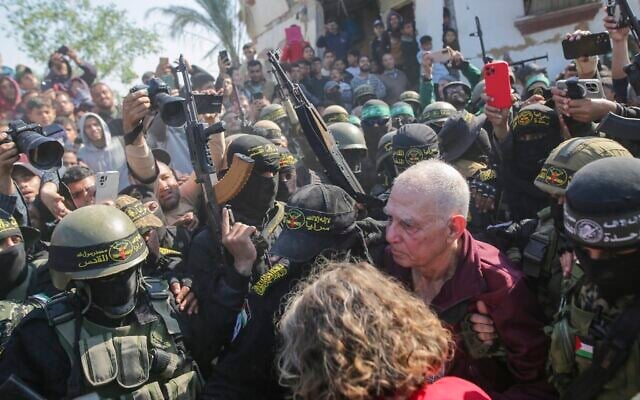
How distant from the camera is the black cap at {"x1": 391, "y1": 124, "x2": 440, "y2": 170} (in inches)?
168

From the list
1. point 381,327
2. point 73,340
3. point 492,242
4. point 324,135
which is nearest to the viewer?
point 381,327

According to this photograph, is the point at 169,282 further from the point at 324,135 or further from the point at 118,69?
the point at 118,69

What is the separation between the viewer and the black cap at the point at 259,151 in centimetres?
390

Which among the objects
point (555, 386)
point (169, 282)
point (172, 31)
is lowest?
point (555, 386)

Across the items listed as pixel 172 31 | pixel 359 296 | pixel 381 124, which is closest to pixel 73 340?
pixel 359 296

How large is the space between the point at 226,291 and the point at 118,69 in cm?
2334

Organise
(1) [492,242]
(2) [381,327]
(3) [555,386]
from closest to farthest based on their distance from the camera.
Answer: (2) [381,327] < (3) [555,386] < (1) [492,242]

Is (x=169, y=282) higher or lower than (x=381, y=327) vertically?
lower

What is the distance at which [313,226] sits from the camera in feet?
9.41

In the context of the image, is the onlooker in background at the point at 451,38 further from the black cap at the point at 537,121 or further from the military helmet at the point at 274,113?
the black cap at the point at 537,121

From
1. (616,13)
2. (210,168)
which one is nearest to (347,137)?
(210,168)

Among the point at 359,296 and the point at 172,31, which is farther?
the point at 172,31

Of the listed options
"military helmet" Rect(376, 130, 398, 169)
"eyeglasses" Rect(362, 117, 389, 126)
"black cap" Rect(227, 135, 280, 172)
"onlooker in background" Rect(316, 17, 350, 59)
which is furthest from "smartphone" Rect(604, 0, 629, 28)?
"onlooker in background" Rect(316, 17, 350, 59)

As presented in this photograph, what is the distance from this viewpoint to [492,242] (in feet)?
10.8
